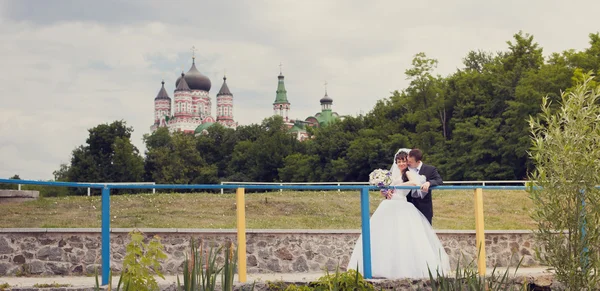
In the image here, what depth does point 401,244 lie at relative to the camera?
8.83 meters

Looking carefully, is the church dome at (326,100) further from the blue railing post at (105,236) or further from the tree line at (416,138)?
the blue railing post at (105,236)

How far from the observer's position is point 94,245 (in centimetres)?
1355

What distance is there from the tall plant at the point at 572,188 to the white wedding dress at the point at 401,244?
5.52 feet

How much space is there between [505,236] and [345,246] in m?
3.41

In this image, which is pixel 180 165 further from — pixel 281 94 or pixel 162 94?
pixel 162 94

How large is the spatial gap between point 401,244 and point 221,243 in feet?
20.3

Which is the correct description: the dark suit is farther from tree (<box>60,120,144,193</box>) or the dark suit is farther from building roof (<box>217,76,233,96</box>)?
building roof (<box>217,76,233,96</box>)

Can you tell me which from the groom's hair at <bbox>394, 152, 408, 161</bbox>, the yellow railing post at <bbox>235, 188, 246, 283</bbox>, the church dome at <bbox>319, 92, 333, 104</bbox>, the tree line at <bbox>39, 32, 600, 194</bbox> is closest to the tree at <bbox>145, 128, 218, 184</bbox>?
the tree line at <bbox>39, 32, 600, 194</bbox>

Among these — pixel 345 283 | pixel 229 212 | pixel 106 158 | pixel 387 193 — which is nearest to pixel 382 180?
pixel 387 193

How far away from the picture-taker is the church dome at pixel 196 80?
165m

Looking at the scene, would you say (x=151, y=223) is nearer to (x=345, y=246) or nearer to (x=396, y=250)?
(x=345, y=246)

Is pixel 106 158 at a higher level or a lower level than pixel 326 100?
lower

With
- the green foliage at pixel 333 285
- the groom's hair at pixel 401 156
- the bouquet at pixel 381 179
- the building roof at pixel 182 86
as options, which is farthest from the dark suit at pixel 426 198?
the building roof at pixel 182 86

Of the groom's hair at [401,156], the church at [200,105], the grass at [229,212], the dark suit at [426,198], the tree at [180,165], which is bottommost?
the grass at [229,212]
